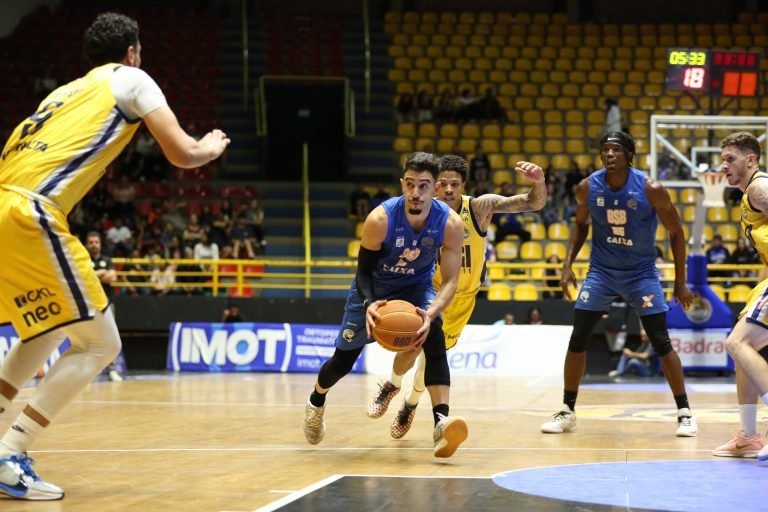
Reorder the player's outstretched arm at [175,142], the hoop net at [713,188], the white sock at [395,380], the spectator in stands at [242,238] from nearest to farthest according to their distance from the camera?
the player's outstretched arm at [175,142] < the white sock at [395,380] < the hoop net at [713,188] < the spectator in stands at [242,238]

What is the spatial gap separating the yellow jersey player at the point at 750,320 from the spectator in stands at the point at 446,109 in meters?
16.4

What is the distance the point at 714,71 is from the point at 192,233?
904 cm

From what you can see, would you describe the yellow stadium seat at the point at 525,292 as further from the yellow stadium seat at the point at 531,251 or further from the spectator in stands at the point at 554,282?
the yellow stadium seat at the point at 531,251

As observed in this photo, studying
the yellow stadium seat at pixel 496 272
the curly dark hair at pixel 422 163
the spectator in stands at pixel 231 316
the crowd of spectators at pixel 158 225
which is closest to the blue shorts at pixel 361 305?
the curly dark hair at pixel 422 163

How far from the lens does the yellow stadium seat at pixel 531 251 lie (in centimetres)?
2003

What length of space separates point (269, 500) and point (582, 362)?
152 inches

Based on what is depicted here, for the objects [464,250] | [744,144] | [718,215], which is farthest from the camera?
[718,215]

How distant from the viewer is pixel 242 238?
66.0 feet

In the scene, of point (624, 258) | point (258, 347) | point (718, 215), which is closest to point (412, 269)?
→ point (624, 258)

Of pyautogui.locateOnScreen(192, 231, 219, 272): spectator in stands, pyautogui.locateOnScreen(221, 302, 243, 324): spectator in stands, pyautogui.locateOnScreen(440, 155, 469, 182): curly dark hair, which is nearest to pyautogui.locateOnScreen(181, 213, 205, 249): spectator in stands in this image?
pyautogui.locateOnScreen(192, 231, 219, 272): spectator in stands

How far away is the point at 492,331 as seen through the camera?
16.3 metres

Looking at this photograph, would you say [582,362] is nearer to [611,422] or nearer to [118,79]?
[611,422]

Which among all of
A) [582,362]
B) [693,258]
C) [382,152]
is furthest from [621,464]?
[382,152]

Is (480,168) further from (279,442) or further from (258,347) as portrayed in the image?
(279,442)
